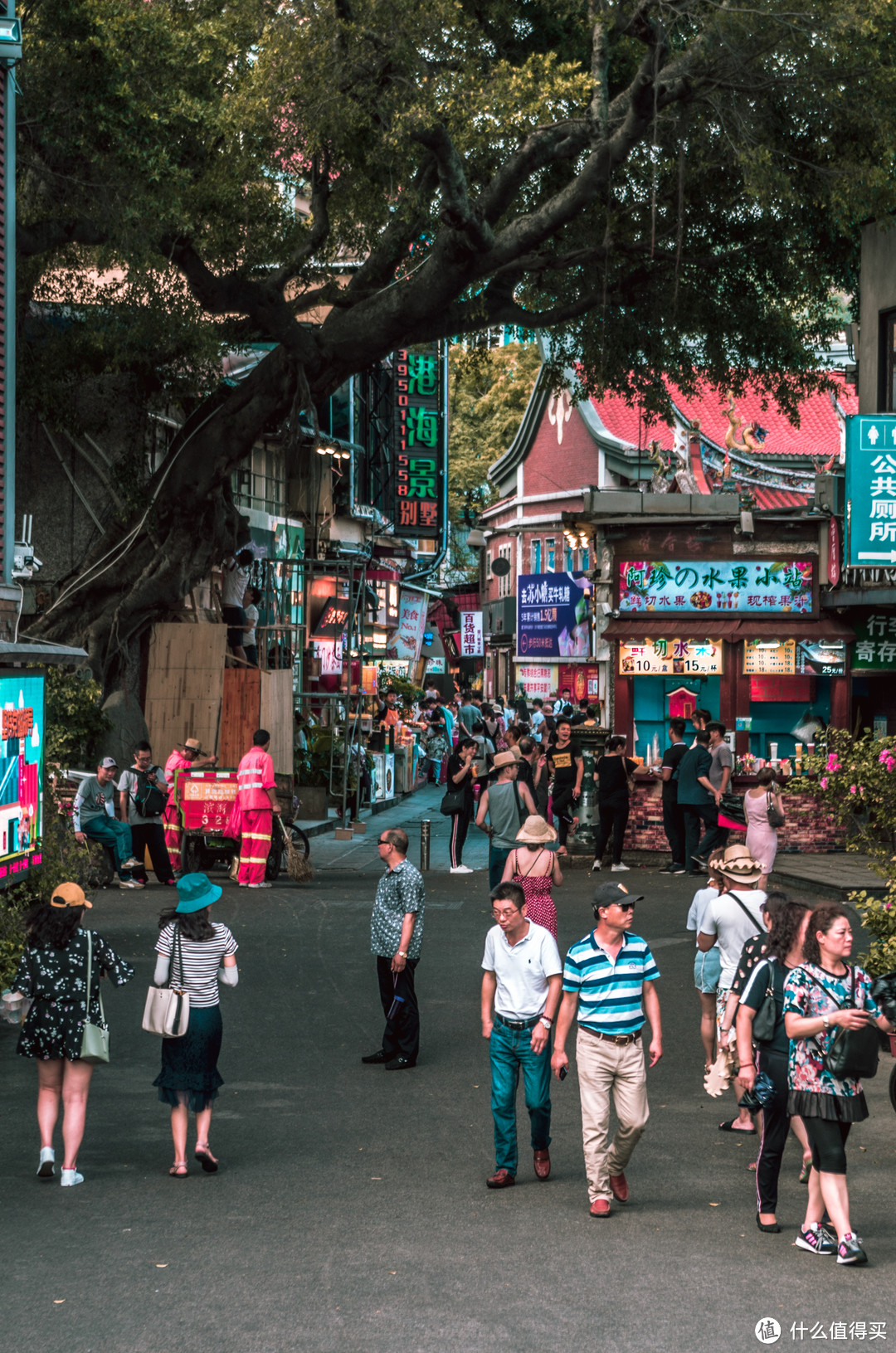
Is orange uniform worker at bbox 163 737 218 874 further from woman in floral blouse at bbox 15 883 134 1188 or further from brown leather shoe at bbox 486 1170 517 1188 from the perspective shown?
brown leather shoe at bbox 486 1170 517 1188

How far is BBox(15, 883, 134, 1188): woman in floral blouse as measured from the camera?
7734 millimetres

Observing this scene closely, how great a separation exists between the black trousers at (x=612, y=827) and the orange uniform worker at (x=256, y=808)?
4597 millimetres

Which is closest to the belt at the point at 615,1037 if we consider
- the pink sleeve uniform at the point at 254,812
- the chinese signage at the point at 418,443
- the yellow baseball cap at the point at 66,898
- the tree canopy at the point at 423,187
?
the yellow baseball cap at the point at 66,898

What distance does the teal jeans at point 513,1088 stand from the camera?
7.57 meters

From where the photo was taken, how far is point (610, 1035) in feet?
23.7

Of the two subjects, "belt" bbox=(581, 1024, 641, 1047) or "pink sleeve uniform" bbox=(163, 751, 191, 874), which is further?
"pink sleeve uniform" bbox=(163, 751, 191, 874)

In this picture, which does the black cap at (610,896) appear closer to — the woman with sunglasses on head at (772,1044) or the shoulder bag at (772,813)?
the woman with sunglasses on head at (772,1044)

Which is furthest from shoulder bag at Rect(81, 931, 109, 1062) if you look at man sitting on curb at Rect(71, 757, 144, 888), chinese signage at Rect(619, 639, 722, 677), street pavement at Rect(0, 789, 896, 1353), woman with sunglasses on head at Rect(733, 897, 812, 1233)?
chinese signage at Rect(619, 639, 722, 677)

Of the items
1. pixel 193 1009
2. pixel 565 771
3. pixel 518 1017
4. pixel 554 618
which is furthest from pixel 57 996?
pixel 554 618

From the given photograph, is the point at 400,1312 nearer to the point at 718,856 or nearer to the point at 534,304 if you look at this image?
the point at 718,856

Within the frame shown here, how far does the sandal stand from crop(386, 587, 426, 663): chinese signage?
34.8 meters

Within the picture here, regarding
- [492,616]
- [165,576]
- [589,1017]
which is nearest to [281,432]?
[165,576]

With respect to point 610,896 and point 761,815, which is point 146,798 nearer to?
point 761,815

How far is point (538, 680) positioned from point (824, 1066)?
131 feet
